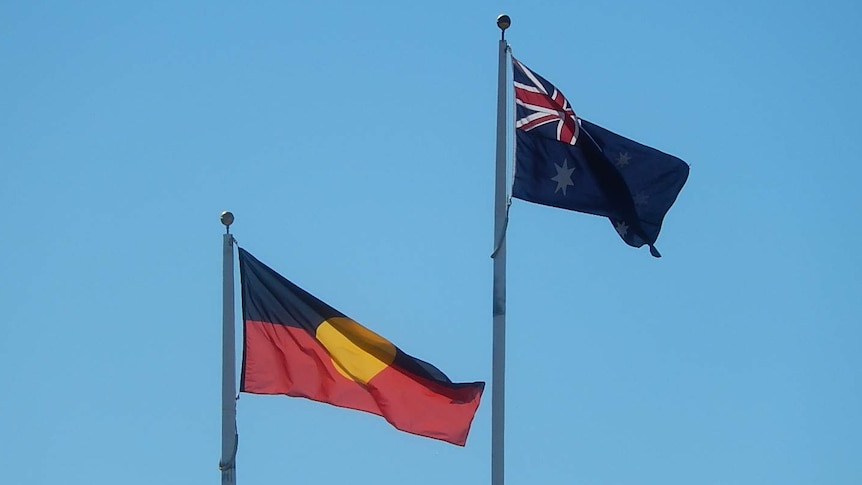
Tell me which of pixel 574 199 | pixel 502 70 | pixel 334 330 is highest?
pixel 502 70

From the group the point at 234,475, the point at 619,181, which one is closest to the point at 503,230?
the point at 619,181

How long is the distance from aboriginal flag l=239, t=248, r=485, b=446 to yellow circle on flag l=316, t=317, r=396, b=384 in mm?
13

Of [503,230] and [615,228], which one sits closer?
[503,230]

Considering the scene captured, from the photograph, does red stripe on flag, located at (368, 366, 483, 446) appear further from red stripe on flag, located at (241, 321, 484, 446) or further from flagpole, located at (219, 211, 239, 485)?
flagpole, located at (219, 211, 239, 485)

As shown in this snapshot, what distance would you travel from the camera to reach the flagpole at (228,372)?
76.9 ft

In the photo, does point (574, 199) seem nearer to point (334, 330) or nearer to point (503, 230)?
point (503, 230)

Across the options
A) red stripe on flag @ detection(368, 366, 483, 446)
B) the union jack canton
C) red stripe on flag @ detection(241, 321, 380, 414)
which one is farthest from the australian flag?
Result: red stripe on flag @ detection(241, 321, 380, 414)

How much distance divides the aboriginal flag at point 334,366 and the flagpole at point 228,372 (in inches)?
12.4

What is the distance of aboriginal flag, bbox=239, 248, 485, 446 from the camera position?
24.0 metres

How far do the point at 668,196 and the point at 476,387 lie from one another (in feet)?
13.5

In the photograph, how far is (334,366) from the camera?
24.3 m

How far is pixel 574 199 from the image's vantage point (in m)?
24.5

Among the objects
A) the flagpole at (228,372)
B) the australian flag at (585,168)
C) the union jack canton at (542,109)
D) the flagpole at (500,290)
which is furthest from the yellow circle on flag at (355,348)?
the union jack canton at (542,109)

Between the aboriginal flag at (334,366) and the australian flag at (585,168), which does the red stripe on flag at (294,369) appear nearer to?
the aboriginal flag at (334,366)
